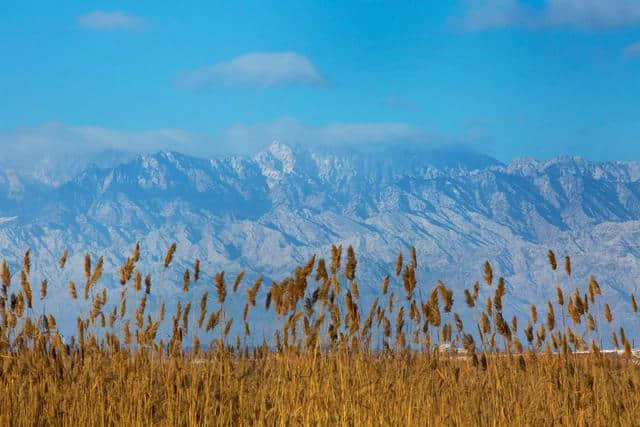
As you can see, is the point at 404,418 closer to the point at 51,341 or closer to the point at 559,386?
the point at 559,386

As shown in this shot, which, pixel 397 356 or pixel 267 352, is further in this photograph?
pixel 267 352

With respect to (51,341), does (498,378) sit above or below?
below

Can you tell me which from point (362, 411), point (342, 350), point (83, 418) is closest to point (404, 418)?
point (362, 411)

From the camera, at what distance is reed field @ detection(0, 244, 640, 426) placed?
20.0 ft

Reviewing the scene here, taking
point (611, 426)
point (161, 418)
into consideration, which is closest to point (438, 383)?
point (611, 426)

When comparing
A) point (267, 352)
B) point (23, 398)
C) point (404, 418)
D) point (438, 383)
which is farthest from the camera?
point (267, 352)

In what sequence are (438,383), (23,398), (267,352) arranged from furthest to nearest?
(267,352) → (438,383) → (23,398)

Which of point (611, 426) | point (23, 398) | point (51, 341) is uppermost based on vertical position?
point (51, 341)

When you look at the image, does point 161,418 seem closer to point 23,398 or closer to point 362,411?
point 23,398

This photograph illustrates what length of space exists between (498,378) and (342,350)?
1193mm

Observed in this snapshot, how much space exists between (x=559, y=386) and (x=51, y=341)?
4.16 meters

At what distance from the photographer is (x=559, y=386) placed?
7.34 metres

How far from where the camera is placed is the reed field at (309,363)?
20.0 ft

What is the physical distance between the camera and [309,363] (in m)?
6.21
